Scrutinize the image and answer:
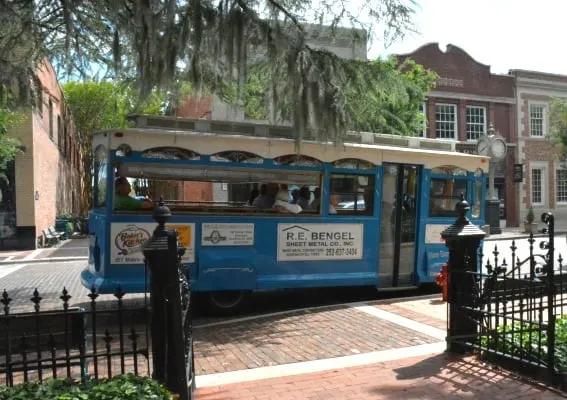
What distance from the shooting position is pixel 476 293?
5.97 meters

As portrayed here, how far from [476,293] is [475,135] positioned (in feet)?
93.4

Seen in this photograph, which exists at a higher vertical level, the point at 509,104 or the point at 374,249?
the point at 509,104

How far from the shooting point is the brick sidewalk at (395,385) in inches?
190

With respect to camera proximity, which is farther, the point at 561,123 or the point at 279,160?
the point at 561,123

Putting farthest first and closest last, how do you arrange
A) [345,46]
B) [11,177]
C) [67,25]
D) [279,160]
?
[11,177] → [279,160] → [345,46] → [67,25]

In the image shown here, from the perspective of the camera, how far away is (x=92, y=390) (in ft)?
12.4

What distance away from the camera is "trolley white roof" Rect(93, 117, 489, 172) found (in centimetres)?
789

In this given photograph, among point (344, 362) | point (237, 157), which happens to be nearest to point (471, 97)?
point (237, 157)

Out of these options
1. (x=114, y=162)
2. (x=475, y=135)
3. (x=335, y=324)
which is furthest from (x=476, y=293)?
(x=475, y=135)

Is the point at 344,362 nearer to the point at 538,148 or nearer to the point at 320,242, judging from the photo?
the point at 320,242

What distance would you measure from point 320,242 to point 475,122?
26.5 metres

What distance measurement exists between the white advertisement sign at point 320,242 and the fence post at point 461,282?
310 centimetres

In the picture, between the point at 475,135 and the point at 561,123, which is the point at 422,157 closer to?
the point at 561,123

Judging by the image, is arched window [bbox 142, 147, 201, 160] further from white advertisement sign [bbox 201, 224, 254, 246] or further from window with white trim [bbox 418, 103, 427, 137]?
window with white trim [bbox 418, 103, 427, 137]
